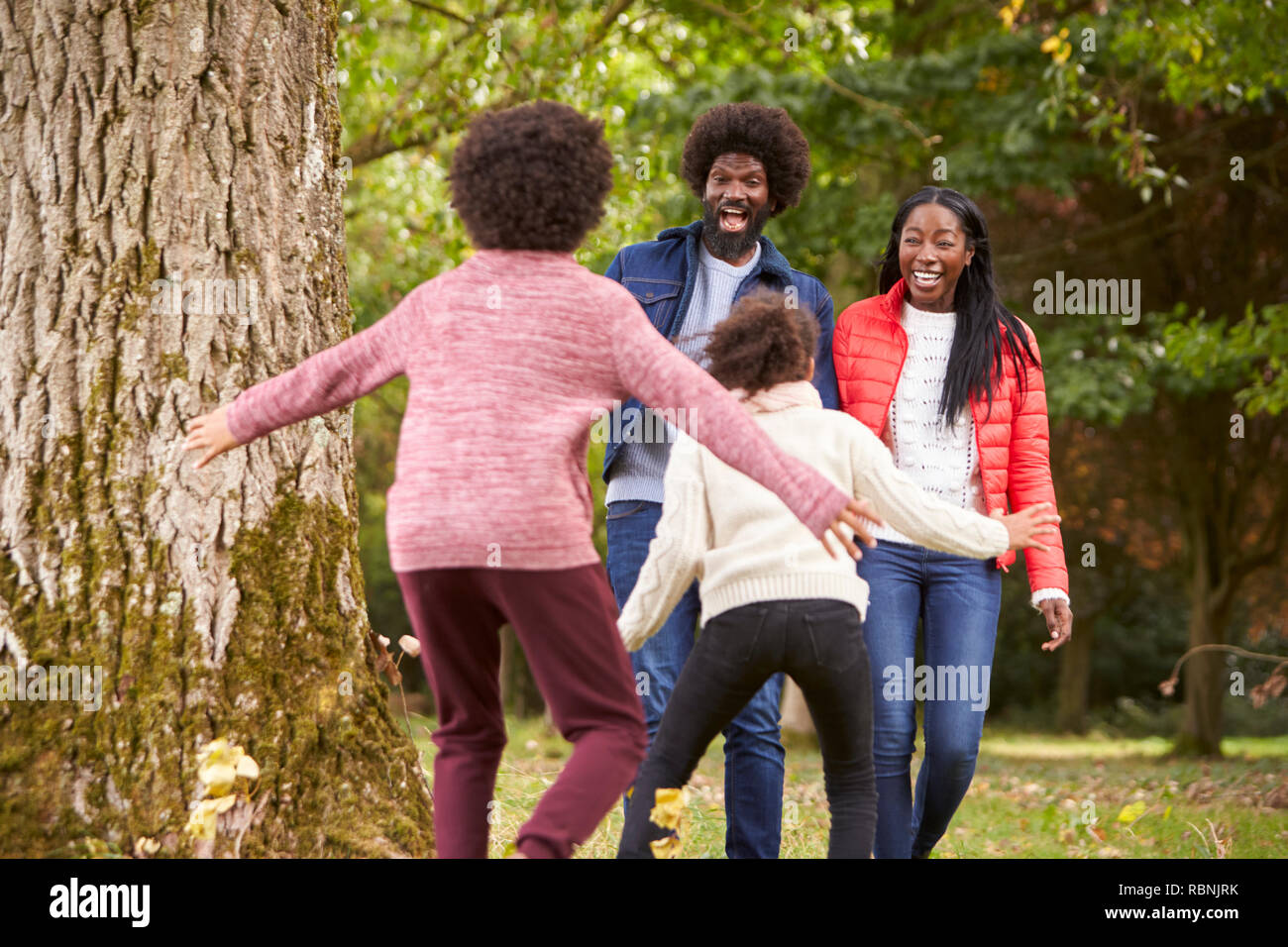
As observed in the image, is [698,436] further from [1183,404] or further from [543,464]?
[1183,404]

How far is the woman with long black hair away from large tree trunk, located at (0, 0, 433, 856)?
1.57 meters

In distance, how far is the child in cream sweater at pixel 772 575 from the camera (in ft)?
9.86

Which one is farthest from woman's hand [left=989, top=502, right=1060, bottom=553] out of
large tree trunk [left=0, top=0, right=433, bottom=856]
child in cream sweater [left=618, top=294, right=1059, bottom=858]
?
large tree trunk [left=0, top=0, right=433, bottom=856]

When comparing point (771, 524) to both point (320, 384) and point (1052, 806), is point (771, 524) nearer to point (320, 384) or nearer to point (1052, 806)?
point (320, 384)

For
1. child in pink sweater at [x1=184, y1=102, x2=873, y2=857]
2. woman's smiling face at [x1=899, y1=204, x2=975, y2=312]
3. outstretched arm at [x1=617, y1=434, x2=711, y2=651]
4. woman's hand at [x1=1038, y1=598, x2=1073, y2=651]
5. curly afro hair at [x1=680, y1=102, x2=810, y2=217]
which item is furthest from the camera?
curly afro hair at [x1=680, y1=102, x2=810, y2=217]

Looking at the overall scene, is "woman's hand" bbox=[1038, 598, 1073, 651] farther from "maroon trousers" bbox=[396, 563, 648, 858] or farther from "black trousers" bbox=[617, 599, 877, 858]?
"maroon trousers" bbox=[396, 563, 648, 858]

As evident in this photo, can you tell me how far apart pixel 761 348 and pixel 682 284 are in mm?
824

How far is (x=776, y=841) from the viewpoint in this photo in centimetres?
359

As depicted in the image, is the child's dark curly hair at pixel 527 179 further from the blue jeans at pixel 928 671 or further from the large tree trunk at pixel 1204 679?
the large tree trunk at pixel 1204 679

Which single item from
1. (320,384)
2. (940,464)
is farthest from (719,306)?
(320,384)

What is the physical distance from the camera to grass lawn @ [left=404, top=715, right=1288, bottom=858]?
492 centimetres

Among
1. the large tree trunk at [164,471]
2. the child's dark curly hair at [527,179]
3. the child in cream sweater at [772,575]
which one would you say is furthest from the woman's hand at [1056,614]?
the large tree trunk at [164,471]

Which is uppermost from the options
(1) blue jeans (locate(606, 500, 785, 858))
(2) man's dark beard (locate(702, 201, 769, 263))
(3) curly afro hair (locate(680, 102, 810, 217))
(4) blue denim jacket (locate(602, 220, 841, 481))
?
(3) curly afro hair (locate(680, 102, 810, 217))

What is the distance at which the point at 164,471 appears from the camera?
3.52 meters
